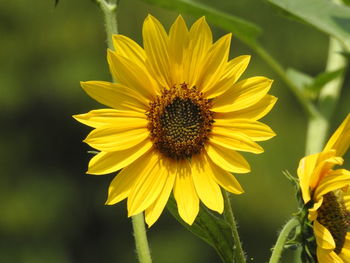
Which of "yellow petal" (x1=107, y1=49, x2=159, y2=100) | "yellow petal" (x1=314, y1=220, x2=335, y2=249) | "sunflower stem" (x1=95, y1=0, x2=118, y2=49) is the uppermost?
"sunflower stem" (x1=95, y1=0, x2=118, y2=49)

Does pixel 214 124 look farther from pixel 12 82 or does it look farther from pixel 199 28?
pixel 12 82

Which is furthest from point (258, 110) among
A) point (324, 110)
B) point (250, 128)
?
point (324, 110)

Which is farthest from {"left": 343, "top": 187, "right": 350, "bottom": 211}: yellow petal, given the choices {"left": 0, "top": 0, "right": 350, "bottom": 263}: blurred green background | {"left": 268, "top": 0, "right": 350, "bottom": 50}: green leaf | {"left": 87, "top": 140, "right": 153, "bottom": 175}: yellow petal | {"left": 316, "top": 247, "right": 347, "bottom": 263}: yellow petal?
{"left": 0, "top": 0, "right": 350, "bottom": 263}: blurred green background

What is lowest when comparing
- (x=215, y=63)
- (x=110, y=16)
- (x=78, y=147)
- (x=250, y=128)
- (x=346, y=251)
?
(x=346, y=251)

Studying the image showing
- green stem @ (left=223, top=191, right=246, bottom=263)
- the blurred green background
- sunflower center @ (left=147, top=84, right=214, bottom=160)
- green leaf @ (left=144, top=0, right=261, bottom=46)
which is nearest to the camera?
green stem @ (left=223, top=191, right=246, bottom=263)

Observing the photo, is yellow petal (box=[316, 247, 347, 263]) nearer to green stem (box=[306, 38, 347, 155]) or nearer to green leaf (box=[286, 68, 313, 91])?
green stem (box=[306, 38, 347, 155])

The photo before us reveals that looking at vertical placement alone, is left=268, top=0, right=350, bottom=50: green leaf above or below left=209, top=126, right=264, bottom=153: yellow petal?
above

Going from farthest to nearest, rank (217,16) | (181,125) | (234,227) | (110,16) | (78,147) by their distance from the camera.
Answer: (78,147), (217,16), (181,125), (110,16), (234,227)

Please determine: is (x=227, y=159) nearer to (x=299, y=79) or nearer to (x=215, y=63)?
A: (x=215, y=63)
